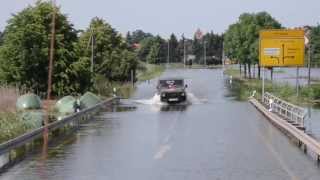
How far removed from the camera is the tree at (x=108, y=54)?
7475 cm

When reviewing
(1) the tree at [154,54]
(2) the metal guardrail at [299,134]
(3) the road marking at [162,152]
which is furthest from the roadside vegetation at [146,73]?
(3) the road marking at [162,152]

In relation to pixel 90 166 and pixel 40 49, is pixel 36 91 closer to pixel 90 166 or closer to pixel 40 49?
pixel 40 49

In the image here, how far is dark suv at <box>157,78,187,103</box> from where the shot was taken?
1868 inches

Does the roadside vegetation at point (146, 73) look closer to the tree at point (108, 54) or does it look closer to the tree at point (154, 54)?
the tree at point (108, 54)

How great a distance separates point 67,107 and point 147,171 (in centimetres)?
1949

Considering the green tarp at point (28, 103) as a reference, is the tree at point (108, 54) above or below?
above

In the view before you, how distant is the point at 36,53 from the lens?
1844 inches

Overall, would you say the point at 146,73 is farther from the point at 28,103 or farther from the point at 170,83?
the point at 28,103

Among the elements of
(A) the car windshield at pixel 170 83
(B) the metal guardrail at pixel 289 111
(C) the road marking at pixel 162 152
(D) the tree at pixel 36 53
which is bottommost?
(C) the road marking at pixel 162 152

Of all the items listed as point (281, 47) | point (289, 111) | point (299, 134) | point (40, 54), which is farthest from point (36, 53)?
point (299, 134)

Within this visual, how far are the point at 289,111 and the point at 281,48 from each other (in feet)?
73.1

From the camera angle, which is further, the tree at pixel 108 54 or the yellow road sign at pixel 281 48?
the tree at pixel 108 54

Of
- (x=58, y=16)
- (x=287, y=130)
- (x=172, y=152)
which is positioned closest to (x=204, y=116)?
(x=287, y=130)

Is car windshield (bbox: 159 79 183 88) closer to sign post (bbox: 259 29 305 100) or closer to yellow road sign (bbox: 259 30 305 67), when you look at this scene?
sign post (bbox: 259 29 305 100)
